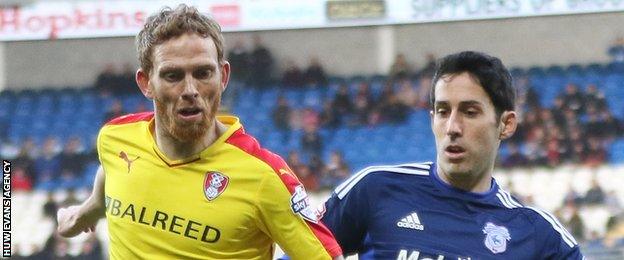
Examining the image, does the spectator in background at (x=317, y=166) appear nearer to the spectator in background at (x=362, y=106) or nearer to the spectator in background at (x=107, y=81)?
the spectator in background at (x=362, y=106)

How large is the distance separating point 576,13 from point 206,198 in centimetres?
1396

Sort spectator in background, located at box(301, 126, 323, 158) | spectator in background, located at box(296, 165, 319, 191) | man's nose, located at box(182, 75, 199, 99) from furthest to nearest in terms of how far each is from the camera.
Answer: spectator in background, located at box(301, 126, 323, 158) → spectator in background, located at box(296, 165, 319, 191) → man's nose, located at box(182, 75, 199, 99)

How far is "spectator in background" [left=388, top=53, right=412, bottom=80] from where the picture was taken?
16.2m

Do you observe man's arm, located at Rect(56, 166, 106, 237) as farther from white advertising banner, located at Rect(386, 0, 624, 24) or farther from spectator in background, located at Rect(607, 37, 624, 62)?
spectator in background, located at Rect(607, 37, 624, 62)

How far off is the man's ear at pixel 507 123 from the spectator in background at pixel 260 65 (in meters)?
13.3

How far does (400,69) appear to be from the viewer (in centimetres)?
1638

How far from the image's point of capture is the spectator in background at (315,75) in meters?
16.6

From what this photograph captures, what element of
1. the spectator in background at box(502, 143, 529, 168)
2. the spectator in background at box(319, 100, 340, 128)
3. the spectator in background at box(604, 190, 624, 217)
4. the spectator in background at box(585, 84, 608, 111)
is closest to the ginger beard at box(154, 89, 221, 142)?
the spectator in background at box(604, 190, 624, 217)

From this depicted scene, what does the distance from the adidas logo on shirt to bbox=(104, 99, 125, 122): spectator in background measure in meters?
13.2

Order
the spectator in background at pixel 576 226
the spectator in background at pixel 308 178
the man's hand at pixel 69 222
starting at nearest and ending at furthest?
the man's hand at pixel 69 222, the spectator in background at pixel 576 226, the spectator in background at pixel 308 178

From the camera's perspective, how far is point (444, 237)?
312 centimetres

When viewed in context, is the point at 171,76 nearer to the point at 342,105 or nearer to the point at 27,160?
the point at 27,160

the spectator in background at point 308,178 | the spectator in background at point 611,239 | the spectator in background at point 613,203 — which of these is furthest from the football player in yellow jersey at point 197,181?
the spectator in background at point 308,178

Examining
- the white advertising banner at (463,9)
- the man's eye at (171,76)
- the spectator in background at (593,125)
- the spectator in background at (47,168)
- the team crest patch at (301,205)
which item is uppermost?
the white advertising banner at (463,9)
